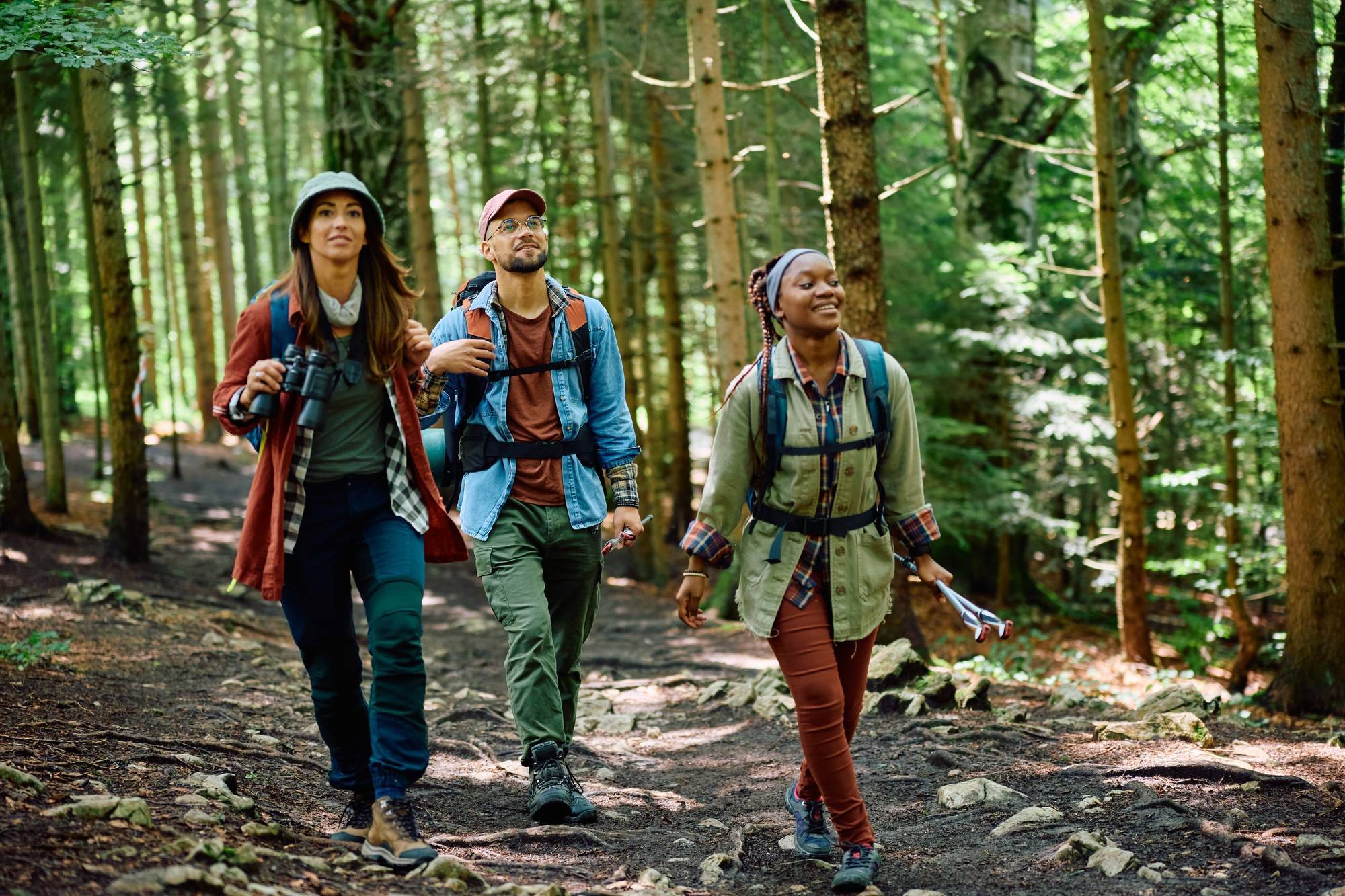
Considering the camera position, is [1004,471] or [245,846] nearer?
[245,846]

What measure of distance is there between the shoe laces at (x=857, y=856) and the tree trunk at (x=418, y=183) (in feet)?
35.7

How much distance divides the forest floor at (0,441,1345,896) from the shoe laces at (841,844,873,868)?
134 millimetres

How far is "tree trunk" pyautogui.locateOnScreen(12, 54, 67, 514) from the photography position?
1419 centimetres

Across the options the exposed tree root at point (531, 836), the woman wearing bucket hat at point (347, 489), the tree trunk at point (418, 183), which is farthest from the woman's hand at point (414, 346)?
the tree trunk at point (418, 183)

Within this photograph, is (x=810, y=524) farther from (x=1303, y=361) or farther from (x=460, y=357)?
(x=1303, y=361)

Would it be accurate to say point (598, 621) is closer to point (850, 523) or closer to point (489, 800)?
point (489, 800)

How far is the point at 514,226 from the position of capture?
511cm

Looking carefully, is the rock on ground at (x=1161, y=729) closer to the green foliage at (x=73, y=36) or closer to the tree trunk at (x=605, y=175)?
the green foliage at (x=73, y=36)

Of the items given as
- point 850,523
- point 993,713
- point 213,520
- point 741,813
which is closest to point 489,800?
point 741,813

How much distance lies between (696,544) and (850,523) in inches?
22.6

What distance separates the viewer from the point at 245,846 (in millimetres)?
3586

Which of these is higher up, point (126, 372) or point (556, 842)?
point (126, 372)

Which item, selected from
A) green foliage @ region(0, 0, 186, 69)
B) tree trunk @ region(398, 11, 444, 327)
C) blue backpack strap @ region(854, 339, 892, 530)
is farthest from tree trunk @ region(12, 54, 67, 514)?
blue backpack strap @ region(854, 339, 892, 530)

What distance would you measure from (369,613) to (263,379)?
912 mm
